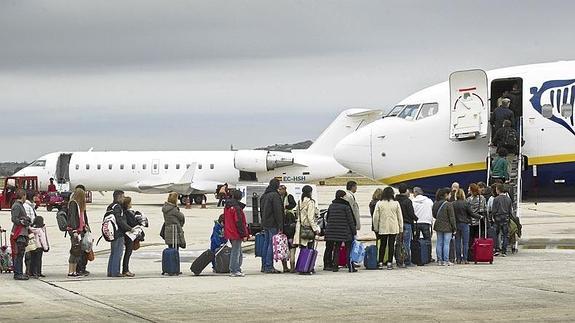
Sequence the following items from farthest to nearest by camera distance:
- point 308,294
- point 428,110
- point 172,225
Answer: point 428,110
point 172,225
point 308,294

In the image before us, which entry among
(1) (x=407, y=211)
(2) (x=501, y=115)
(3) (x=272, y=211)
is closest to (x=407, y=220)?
(1) (x=407, y=211)

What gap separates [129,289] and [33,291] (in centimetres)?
156

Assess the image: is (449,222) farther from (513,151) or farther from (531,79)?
(531,79)

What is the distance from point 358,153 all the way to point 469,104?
350 cm

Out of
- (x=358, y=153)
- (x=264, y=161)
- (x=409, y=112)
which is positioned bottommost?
(x=358, y=153)

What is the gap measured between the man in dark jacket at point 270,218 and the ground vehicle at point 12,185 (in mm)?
34569

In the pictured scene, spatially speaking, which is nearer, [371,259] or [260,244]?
[260,244]

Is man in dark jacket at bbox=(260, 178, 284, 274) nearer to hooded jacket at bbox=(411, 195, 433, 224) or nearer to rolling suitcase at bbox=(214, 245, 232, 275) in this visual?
rolling suitcase at bbox=(214, 245, 232, 275)

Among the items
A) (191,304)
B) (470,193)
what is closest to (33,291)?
(191,304)

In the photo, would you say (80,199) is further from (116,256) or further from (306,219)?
(306,219)

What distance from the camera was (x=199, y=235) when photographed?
3212 cm

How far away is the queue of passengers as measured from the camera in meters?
19.1

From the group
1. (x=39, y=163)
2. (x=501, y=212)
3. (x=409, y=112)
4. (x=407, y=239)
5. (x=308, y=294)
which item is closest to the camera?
(x=308, y=294)

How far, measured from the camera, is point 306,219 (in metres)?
19.9
